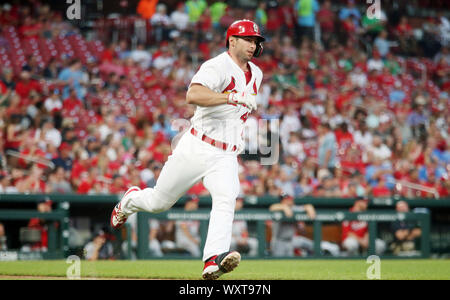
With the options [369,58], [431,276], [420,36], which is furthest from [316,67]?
[431,276]

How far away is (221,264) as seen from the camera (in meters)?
5.36

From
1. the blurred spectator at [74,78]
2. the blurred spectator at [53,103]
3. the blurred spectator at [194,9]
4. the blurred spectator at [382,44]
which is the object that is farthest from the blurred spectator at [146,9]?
the blurred spectator at [382,44]

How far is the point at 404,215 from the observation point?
36.0 ft

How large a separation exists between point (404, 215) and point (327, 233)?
4.06ft

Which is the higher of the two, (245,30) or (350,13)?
(350,13)

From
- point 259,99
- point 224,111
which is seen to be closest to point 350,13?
point 259,99

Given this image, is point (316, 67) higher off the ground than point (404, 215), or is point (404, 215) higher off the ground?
point (316, 67)

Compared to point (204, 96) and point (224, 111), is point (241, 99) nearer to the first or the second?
point (204, 96)

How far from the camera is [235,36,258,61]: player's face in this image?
5.91 m

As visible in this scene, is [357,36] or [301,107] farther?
[357,36]

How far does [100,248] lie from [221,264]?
4.85 meters

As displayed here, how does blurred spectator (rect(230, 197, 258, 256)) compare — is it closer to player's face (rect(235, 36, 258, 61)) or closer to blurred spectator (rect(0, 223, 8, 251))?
blurred spectator (rect(0, 223, 8, 251))
